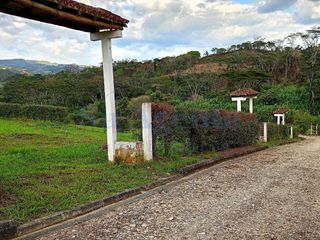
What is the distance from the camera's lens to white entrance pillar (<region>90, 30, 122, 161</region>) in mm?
8703

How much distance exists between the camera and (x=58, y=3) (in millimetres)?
6730

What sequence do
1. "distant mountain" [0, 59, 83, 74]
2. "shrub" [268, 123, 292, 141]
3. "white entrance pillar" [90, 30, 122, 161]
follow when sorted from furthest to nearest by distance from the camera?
1. "distant mountain" [0, 59, 83, 74]
2. "shrub" [268, 123, 292, 141]
3. "white entrance pillar" [90, 30, 122, 161]

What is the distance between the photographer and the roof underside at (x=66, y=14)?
636 centimetres

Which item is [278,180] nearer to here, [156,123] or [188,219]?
[156,123]

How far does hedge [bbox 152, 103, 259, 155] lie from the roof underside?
7.49 feet

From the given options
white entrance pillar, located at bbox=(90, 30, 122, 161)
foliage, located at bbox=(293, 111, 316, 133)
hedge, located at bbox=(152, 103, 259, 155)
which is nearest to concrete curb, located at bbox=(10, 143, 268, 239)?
hedge, located at bbox=(152, 103, 259, 155)

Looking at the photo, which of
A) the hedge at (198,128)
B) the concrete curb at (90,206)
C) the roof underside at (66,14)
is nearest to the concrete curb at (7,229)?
the concrete curb at (90,206)

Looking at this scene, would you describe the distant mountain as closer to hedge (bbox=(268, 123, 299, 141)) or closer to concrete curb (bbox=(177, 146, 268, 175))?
hedge (bbox=(268, 123, 299, 141))

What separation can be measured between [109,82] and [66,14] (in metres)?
2.02

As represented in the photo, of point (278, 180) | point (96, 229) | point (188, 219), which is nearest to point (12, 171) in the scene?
point (96, 229)

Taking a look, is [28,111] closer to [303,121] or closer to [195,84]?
[303,121]

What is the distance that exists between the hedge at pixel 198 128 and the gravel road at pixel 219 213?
66.9 inches

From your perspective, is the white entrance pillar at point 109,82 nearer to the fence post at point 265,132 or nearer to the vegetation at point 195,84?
the fence post at point 265,132

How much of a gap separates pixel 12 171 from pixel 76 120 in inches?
970
